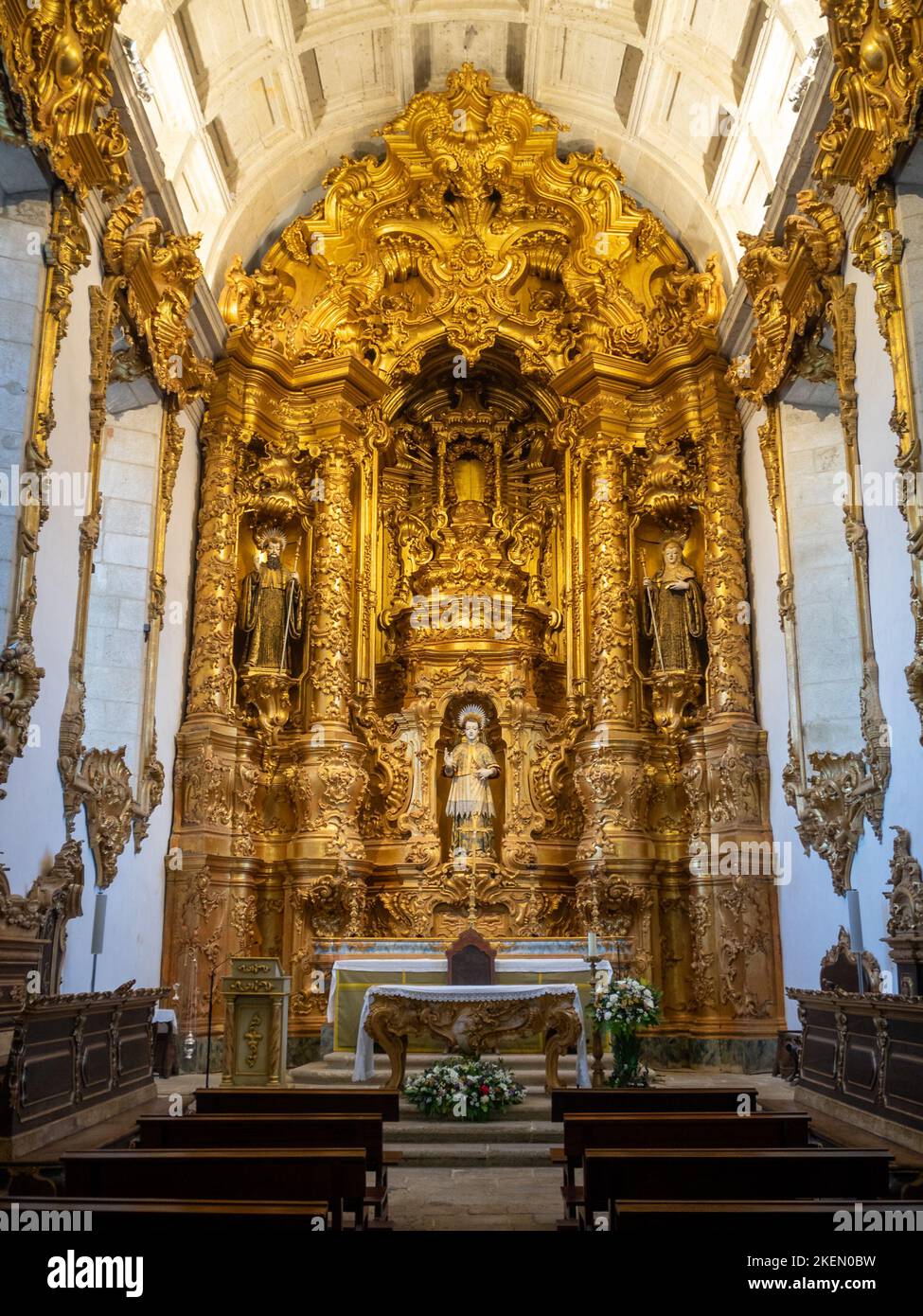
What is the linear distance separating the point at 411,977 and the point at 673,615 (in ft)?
20.9

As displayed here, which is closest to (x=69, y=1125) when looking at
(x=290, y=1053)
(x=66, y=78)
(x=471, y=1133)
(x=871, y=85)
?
(x=471, y=1133)

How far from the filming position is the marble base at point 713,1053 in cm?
1342

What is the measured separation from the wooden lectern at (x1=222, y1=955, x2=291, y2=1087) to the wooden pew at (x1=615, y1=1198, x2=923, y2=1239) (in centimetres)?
696

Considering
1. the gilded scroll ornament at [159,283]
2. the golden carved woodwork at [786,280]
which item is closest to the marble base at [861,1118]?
the golden carved woodwork at [786,280]

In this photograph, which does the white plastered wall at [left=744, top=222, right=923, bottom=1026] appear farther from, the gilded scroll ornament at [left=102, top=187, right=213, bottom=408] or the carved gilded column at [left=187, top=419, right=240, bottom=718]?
the gilded scroll ornament at [left=102, top=187, right=213, bottom=408]

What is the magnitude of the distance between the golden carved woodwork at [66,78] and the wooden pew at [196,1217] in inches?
322

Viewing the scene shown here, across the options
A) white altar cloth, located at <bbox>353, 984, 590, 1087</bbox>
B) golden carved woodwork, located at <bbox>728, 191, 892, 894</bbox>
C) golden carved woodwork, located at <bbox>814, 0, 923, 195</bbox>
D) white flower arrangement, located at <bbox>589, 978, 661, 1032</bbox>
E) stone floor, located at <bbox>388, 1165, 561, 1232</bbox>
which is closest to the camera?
stone floor, located at <bbox>388, 1165, 561, 1232</bbox>

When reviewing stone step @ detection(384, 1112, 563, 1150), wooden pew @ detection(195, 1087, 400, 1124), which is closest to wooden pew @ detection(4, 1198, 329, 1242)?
wooden pew @ detection(195, 1087, 400, 1124)

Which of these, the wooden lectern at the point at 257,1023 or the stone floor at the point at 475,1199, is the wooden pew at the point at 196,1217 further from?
the wooden lectern at the point at 257,1023

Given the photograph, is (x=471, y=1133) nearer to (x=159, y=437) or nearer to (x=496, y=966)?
(x=496, y=966)

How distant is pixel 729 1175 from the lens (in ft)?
16.0

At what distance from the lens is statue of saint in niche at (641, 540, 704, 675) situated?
51.7ft

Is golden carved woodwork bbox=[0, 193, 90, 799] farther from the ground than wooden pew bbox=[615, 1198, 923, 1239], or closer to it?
farther from the ground
